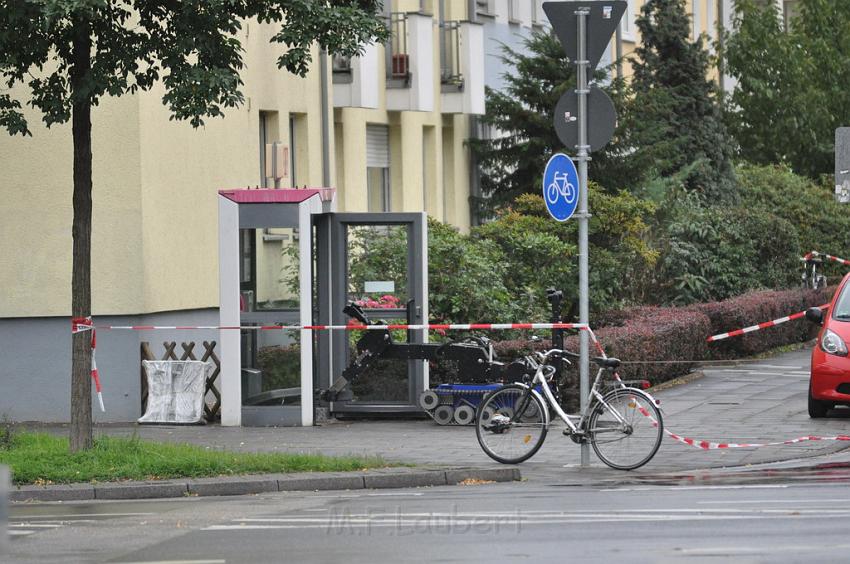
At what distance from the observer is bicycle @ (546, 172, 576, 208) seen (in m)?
15.1

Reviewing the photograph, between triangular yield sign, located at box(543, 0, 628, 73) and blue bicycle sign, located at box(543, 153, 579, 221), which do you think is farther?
blue bicycle sign, located at box(543, 153, 579, 221)

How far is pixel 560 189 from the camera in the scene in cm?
1509

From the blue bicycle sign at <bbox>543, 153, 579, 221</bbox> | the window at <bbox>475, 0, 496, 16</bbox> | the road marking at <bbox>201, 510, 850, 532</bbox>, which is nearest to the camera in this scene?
the road marking at <bbox>201, 510, 850, 532</bbox>

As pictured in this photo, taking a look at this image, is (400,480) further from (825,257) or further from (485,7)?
(825,257)

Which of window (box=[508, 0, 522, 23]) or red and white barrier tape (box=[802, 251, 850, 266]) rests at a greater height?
window (box=[508, 0, 522, 23])

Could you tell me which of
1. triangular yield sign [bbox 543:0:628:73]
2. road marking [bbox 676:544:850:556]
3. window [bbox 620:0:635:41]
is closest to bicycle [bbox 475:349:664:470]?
triangular yield sign [bbox 543:0:628:73]

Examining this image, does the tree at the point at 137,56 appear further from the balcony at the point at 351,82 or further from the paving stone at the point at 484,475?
the balcony at the point at 351,82

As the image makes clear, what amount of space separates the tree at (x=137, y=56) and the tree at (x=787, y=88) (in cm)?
3047

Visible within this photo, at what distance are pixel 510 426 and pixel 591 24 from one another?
3.41 metres

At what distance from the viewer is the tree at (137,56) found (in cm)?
1387

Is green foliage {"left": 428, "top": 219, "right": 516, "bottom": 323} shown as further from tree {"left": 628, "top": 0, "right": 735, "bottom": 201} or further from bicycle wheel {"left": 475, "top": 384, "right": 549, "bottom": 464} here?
tree {"left": 628, "top": 0, "right": 735, "bottom": 201}

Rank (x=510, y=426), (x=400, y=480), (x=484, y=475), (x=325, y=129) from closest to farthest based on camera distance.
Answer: (x=400, y=480) < (x=484, y=475) < (x=510, y=426) < (x=325, y=129)

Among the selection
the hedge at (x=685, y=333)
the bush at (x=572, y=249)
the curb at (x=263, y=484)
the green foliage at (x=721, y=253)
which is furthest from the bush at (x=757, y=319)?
the curb at (x=263, y=484)

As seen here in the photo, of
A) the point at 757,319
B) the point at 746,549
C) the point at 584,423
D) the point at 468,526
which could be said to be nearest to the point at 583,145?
the point at 584,423
